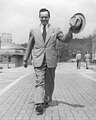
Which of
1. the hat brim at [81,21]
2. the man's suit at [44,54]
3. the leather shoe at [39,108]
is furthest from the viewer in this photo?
the man's suit at [44,54]

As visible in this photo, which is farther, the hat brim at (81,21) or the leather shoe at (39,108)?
the leather shoe at (39,108)

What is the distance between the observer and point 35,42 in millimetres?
6375

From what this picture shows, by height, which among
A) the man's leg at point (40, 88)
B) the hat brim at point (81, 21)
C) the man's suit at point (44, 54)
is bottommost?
the man's leg at point (40, 88)

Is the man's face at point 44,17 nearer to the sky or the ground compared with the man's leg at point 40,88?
nearer to the sky

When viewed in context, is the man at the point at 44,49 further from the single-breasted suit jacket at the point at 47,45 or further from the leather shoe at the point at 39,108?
the leather shoe at the point at 39,108

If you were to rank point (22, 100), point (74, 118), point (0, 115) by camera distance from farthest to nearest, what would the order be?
point (22, 100), point (0, 115), point (74, 118)

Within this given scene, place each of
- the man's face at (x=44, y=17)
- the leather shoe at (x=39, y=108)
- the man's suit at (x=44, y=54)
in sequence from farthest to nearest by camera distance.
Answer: the man's face at (x=44, y=17) → the man's suit at (x=44, y=54) → the leather shoe at (x=39, y=108)

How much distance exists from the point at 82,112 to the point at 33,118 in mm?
1126

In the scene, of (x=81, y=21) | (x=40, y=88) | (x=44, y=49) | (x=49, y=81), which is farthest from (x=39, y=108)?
(x=81, y=21)

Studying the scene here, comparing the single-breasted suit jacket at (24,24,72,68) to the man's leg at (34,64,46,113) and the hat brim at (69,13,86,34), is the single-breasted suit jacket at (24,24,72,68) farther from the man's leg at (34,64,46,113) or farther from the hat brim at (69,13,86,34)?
the hat brim at (69,13,86,34)

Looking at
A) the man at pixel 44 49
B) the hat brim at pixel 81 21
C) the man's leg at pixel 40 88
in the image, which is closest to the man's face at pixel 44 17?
the man at pixel 44 49

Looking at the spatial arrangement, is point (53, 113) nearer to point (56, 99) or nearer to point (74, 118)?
point (74, 118)

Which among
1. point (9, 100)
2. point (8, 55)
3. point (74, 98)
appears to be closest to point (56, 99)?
point (74, 98)

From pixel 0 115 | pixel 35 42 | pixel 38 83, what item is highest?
pixel 35 42
